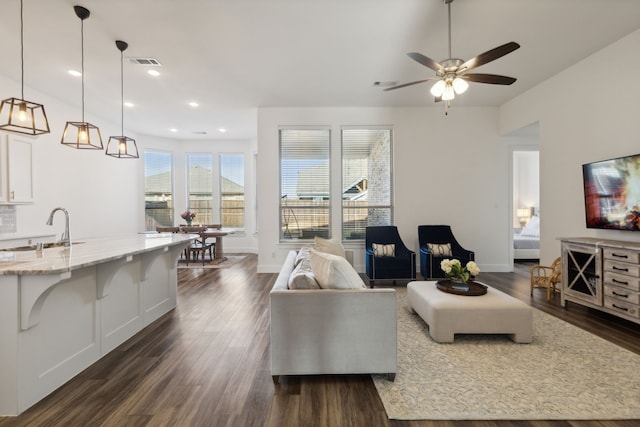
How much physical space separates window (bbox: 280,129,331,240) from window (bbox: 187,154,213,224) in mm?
3640

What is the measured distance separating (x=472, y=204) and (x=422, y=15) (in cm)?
385

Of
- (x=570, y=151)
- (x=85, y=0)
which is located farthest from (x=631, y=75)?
(x=85, y=0)

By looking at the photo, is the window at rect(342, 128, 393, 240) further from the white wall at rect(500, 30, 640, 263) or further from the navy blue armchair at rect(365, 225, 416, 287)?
the white wall at rect(500, 30, 640, 263)

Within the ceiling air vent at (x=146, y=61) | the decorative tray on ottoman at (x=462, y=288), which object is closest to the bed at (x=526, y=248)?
the decorative tray on ottoman at (x=462, y=288)

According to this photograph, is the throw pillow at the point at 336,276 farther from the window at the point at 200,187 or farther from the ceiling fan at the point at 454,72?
the window at the point at 200,187

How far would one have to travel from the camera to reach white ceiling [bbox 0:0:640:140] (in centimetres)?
282

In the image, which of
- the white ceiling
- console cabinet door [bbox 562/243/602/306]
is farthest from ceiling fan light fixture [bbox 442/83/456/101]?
console cabinet door [bbox 562/243/602/306]

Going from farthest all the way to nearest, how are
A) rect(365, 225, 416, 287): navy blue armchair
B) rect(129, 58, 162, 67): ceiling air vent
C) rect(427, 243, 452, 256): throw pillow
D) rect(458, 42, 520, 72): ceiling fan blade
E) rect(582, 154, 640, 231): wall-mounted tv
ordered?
rect(427, 243, 452, 256): throw pillow → rect(365, 225, 416, 287): navy blue armchair → rect(129, 58, 162, 67): ceiling air vent → rect(582, 154, 640, 231): wall-mounted tv → rect(458, 42, 520, 72): ceiling fan blade

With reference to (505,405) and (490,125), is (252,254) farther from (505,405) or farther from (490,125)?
(505,405)

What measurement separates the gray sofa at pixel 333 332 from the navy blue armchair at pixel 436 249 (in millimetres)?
3043

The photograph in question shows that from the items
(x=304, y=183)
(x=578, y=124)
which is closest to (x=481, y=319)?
(x=578, y=124)

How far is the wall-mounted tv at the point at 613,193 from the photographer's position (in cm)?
312

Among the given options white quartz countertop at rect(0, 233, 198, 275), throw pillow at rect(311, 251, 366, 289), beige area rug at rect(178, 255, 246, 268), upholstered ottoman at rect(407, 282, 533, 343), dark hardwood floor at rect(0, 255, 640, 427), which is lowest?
dark hardwood floor at rect(0, 255, 640, 427)

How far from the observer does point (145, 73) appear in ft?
13.7
